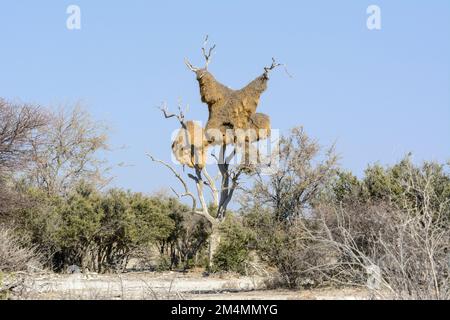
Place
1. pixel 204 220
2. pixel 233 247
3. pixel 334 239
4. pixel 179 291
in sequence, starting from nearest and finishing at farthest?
1. pixel 334 239
2. pixel 179 291
3. pixel 233 247
4. pixel 204 220

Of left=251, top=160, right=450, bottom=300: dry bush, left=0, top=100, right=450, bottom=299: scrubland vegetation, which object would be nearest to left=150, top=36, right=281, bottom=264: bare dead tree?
left=0, top=100, right=450, bottom=299: scrubland vegetation

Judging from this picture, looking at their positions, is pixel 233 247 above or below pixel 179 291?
above

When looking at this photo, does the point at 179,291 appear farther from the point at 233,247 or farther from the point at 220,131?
the point at 220,131

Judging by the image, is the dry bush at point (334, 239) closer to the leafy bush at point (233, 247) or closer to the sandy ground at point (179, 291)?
the sandy ground at point (179, 291)

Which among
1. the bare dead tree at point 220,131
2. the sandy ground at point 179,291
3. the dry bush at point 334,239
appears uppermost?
the bare dead tree at point 220,131

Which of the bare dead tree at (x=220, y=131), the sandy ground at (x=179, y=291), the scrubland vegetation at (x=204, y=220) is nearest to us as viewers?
the sandy ground at (x=179, y=291)

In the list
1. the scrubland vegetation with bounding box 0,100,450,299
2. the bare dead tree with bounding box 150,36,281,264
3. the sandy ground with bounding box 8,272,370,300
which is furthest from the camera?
the bare dead tree with bounding box 150,36,281,264

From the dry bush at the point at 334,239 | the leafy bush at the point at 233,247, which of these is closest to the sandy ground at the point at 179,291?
the leafy bush at the point at 233,247

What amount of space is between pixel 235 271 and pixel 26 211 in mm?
7438

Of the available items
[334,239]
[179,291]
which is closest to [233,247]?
[179,291]

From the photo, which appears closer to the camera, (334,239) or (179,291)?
(334,239)

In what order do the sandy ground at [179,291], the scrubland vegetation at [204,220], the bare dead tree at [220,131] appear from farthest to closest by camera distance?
1. the bare dead tree at [220,131]
2. the scrubland vegetation at [204,220]
3. the sandy ground at [179,291]

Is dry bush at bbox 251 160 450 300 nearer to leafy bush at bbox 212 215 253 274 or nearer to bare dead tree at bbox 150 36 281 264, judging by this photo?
leafy bush at bbox 212 215 253 274
